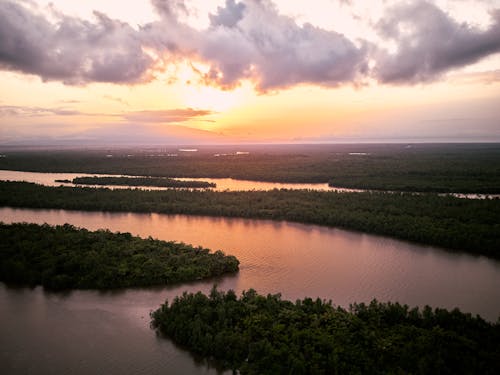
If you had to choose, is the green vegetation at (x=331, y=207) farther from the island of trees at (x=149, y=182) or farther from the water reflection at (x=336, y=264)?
the island of trees at (x=149, y=182)

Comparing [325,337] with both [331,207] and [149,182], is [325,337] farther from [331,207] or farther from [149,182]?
[149,182]

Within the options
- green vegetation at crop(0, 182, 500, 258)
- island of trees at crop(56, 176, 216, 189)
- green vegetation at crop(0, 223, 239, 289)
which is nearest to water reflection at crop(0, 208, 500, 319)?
green vegetation at crop(0, 182, 500, 258)

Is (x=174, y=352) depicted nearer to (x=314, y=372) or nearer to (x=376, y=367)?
(x=314, y=372)

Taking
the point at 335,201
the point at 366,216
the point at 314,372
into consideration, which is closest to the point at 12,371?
the point at 314,372

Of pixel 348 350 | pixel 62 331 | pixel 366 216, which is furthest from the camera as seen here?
pixel 366 216

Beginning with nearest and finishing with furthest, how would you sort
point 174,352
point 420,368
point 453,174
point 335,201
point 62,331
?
point 420,368
point 174,352
point 62,331
point 335,201
point 453,174

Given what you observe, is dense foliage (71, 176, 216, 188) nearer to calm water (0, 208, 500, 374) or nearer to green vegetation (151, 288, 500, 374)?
calm water (0, 208, 500, 374)
